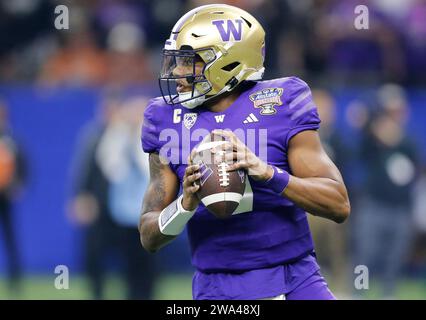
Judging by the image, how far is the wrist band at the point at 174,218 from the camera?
14.9 feet

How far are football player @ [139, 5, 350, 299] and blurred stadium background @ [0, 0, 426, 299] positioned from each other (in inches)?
187

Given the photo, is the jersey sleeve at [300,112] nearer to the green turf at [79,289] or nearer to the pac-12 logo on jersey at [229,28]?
the pac-12 logo on jersey at [229,28]

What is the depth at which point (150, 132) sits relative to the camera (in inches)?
191

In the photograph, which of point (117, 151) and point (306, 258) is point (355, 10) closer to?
point (117, 151)

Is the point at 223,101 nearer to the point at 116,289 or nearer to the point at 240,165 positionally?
the point at 240,165

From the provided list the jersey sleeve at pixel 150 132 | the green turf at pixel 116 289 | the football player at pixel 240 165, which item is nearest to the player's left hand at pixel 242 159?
the football player at pixel 240 165

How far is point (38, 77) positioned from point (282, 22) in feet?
9.03

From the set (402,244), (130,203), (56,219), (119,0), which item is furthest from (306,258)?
(119,0)

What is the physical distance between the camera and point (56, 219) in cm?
1101

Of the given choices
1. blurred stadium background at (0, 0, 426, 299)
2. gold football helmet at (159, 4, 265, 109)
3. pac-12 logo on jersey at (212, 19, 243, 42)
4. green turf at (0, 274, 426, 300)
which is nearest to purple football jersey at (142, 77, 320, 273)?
gold football helmet at (159, 4, 265, 109)

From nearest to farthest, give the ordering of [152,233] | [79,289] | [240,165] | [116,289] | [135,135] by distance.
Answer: [240,165] < [152,233] < [135,135] < [79,289] < [116,289]

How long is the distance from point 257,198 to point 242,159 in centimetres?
31

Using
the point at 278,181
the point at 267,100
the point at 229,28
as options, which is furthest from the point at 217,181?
the point at 229,28

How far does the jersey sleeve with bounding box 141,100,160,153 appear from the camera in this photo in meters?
4.84
